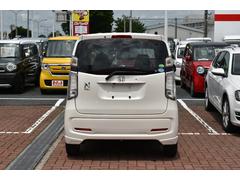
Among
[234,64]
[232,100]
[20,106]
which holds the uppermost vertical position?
[234,64]

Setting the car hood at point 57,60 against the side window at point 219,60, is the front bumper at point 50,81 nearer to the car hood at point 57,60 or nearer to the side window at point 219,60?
the car hood at point 57,60

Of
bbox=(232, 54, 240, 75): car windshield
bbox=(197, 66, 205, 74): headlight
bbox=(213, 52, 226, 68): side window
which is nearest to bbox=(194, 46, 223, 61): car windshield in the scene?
bbox=(197, 66, 205, 74): headlight

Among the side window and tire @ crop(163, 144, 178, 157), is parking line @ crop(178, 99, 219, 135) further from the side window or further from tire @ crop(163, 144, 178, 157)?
tire @ crop(163, 144, 178, 157)

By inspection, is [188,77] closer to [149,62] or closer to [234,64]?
[234,64]

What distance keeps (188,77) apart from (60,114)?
18.8ft

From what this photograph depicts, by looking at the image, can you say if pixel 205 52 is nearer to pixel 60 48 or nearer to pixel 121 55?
pixel 60 48

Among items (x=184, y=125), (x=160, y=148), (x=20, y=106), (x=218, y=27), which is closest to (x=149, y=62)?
(x=160, y=148)

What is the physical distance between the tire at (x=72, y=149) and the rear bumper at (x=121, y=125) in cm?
21

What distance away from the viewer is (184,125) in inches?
372

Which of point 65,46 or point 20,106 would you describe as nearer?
point 20,106

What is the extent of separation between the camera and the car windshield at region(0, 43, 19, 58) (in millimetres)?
15458

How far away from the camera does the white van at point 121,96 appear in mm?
6363

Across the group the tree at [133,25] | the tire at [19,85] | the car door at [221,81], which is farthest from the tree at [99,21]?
the car door at [221,81]

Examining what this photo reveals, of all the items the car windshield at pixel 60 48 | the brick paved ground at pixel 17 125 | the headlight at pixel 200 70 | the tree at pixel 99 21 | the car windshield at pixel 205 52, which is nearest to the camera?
the brick paved ground at pixel 17 125
